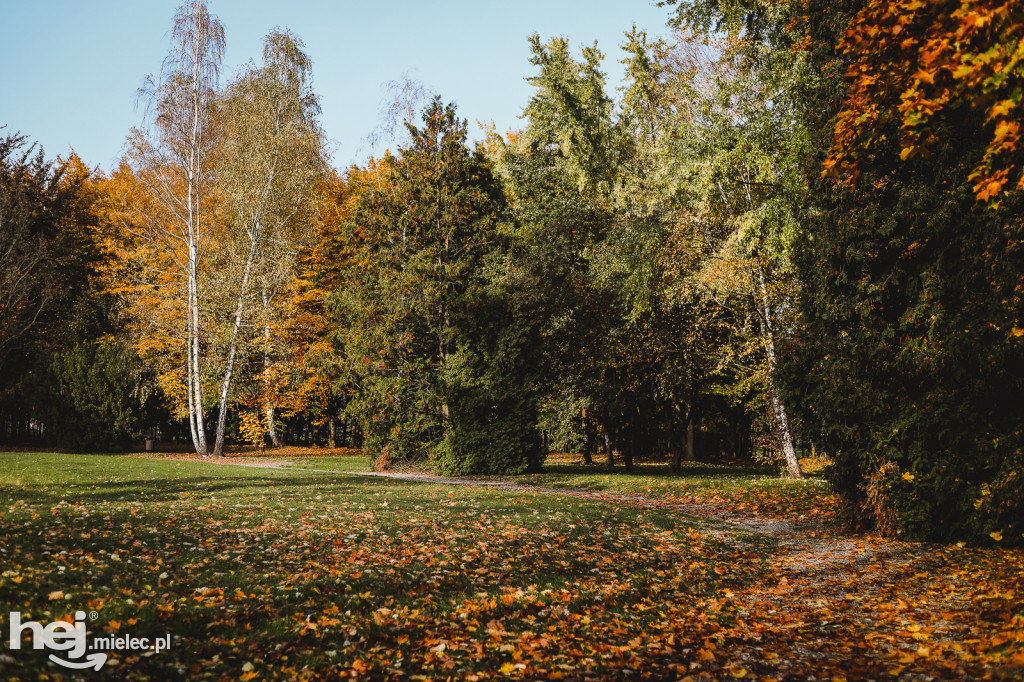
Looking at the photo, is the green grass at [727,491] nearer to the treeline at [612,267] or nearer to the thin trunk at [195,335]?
the treeline at [612,267]

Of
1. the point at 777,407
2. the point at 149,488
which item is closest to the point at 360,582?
the point at 149,488

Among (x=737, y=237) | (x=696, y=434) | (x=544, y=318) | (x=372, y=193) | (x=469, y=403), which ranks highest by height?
(x=372, y=193)

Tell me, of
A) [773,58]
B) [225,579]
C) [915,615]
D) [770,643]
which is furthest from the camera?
[773,58]

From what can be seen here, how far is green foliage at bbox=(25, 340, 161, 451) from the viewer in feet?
82.8

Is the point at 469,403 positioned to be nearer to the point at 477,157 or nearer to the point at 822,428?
the point at 477,157

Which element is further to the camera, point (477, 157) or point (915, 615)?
point (477, 157)

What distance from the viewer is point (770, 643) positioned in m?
5.02

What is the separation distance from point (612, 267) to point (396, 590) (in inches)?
627

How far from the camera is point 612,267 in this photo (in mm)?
20531

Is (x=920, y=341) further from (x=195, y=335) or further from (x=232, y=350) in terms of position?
(x=195, y=335)

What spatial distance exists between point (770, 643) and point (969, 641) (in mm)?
1477

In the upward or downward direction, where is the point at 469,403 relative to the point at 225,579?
upward

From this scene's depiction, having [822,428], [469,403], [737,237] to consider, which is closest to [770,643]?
[822,428]

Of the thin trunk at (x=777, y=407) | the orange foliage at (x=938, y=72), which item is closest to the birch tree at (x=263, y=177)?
the thin trunk at (x=777, y=407)
